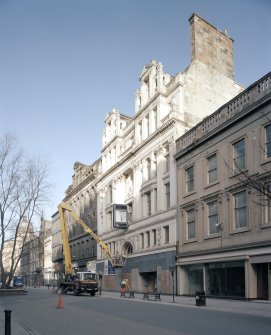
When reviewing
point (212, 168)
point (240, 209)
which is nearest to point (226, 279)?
point (240, 209)

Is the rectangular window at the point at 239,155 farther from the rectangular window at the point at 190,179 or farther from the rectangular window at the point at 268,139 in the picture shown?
the rectangular window at the point at 190,179

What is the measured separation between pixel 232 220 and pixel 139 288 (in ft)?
60.3

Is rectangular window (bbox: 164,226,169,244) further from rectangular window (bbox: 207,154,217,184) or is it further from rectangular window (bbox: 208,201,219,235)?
rectangular window (bbox: 207,154,217,184)

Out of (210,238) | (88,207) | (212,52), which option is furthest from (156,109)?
(88,207)

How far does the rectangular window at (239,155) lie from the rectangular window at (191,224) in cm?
675

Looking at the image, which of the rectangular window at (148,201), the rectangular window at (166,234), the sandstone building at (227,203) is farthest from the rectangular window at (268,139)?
the rectangular window at (148,201)

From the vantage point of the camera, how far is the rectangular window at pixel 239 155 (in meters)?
28.1

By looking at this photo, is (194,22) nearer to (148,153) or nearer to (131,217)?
(148,153)

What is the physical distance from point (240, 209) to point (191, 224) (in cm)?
697

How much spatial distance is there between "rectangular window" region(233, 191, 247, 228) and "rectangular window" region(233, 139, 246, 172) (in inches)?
65.7

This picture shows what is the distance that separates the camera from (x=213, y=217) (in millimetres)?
30984

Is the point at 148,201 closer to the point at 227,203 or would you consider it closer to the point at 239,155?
the point at 227,203

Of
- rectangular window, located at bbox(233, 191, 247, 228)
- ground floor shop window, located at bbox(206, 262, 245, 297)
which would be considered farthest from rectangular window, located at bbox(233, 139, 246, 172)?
ground floor shop window, located at bbox(206, 262, 245, 297)

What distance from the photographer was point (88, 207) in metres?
66.1
